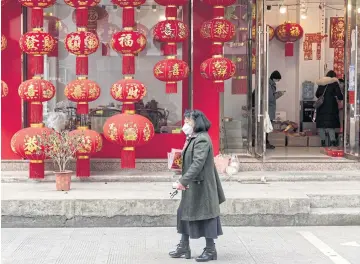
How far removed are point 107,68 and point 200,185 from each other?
571cm

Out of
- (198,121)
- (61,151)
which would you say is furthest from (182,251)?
(61,151)

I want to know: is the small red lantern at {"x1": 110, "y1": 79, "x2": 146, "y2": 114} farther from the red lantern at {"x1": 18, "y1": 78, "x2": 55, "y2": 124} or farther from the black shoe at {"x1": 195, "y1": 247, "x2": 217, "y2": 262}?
the black shoe at {"x1": 195, "y1": 247, "x2": 217, "y2": 262}

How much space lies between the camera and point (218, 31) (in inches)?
472

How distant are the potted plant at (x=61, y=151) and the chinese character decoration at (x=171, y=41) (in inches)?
75.1

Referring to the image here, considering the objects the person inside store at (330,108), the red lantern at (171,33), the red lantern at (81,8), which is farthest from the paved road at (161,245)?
the person inside store at (330,108)

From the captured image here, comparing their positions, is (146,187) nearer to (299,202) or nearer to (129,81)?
(129,81)

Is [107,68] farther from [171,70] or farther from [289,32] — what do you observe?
[289,32]

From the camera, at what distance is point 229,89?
46.5 feet

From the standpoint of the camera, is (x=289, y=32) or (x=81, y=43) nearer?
(x=81, y=43)

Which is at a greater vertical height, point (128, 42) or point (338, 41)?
point (338, 41)

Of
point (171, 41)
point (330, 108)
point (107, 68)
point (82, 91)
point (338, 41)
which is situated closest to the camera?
point (82, 91)

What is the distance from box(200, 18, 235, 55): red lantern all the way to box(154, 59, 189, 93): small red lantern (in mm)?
676

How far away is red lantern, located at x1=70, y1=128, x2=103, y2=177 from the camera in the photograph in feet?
37.6

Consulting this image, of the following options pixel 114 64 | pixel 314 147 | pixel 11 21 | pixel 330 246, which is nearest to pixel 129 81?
pixel 114 64
